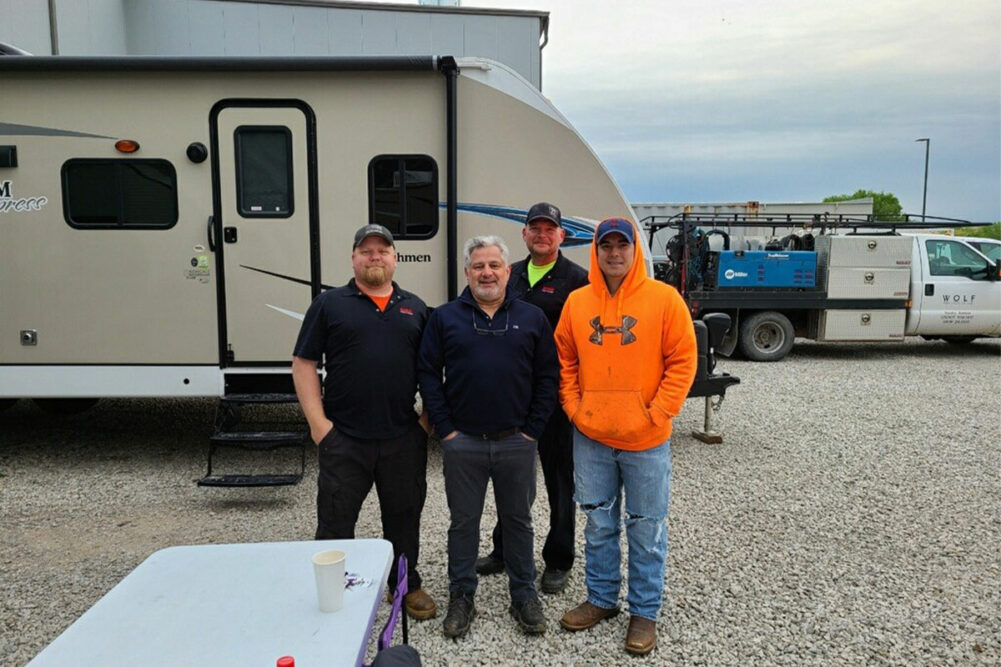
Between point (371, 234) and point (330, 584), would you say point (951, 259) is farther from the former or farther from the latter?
point (330, 584)

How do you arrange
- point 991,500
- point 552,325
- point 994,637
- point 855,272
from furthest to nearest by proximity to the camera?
point 855,272, point 991,500, point 552,325, point 994,637

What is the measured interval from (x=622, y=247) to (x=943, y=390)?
7.58 metres

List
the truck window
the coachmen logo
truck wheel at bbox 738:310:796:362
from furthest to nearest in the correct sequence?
the truck window, truck wheel at bbox 738:310:796:362, the coachmen logo

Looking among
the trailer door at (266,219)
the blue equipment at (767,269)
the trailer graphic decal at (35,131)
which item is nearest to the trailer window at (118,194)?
the trailer graphic decal at (35,131)

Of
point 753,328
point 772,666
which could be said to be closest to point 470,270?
point 772,666

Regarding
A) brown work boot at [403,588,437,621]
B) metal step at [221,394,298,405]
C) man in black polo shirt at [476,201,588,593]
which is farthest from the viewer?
metal step at [221,394,298,405]

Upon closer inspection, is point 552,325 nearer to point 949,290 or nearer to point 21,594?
point 21,594

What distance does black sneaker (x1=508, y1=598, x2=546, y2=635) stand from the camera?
3137 millimetres

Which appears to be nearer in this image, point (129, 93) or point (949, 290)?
point (129, 93)

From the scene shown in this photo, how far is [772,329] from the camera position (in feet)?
35.7

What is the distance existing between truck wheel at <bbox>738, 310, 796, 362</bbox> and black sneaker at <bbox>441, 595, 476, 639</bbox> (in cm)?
850

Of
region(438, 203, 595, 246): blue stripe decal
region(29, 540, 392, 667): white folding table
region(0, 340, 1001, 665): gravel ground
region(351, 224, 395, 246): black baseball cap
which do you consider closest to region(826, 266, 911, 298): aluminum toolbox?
region(0, 340, 1001, 665): gravel ground

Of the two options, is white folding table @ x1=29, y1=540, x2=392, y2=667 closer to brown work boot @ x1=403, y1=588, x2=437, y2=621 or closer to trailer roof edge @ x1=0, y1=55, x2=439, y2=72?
brown work boot @ x1=403, y1=588, x2=437, y2=621

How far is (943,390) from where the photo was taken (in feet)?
28.3
